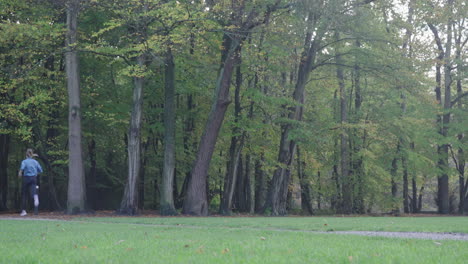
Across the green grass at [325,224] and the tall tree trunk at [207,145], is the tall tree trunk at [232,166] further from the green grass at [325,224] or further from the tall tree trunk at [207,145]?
the green grass at [325,224]

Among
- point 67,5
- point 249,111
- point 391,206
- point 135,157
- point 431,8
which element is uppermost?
point 431,8

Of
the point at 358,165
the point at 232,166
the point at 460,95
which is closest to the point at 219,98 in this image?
the point at 232,166

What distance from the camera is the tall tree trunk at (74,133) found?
20422 mm

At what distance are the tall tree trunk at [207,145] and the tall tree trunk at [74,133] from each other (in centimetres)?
406

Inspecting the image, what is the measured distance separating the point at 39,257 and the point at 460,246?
5.15 m

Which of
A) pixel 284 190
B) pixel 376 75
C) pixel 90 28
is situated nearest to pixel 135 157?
pixel 90 28

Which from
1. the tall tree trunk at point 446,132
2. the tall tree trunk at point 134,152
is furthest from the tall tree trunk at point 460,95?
the tall tree trunk at point 134,152

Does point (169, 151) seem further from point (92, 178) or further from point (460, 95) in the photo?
point (460, 95)

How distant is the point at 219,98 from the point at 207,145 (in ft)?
6.35

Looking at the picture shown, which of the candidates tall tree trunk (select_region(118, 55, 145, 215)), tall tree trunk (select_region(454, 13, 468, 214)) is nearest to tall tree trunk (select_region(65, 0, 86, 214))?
tall tree trunk (select_region(118, 55, 145, 215))

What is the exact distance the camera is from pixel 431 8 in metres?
28.4

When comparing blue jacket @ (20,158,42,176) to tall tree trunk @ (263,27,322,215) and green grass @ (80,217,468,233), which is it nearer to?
green grass @ (80,217,468,233)

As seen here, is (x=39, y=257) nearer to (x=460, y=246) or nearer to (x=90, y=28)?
(x=460, y=246)

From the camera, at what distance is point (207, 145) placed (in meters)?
22.0
